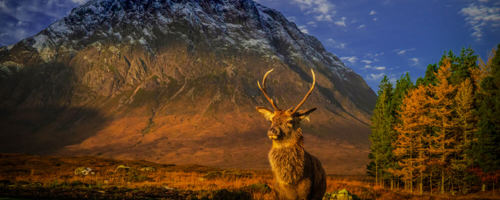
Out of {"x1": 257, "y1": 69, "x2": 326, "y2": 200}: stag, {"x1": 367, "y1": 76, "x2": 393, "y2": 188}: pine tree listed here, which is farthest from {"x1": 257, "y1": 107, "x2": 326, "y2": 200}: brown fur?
{"x1": 367, "y1": 76, "x2": 393, "y2": 188}: pine tree

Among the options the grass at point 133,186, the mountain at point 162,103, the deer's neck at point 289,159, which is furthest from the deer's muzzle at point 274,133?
the mountain at point 162,103

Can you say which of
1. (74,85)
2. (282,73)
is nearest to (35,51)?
(74,85)

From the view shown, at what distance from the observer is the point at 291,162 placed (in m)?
9.39

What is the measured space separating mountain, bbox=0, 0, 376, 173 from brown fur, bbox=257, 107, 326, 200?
82.8 m

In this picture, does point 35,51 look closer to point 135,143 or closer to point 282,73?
point 135,143

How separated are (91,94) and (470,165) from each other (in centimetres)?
18992

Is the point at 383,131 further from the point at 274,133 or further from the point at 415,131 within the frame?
the point at 274,133

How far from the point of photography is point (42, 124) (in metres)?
157

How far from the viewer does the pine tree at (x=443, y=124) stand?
2955 cm

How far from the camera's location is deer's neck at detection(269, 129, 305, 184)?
30.4 ft

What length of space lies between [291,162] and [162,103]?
527ft

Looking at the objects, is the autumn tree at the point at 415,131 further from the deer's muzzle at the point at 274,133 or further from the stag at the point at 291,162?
the deer's muzzle at the point at 274,133

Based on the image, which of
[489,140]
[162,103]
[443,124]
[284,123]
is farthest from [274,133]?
[162,103]

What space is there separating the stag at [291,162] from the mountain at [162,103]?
82.8m
